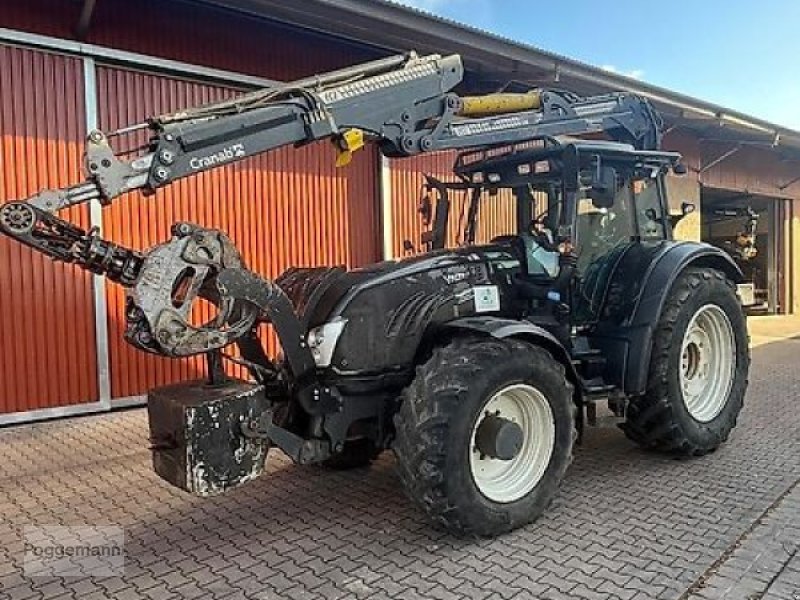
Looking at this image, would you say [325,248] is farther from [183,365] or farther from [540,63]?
[540,63]

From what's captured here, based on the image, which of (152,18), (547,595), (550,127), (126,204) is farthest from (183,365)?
(547,595)

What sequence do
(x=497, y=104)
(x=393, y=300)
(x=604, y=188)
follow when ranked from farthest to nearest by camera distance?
(x=604, y=188), (x=497, y=104), (x=393, y=300)

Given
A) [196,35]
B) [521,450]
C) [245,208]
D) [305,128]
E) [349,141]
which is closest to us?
[305,128]

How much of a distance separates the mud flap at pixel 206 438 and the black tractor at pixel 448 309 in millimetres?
11

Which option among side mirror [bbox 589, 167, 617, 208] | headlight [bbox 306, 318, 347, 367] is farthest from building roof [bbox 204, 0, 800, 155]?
headlight [bbox 306, 318, 347, 367]

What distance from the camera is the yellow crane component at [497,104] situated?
4594 mm

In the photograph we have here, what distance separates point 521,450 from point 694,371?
2202 millimetres

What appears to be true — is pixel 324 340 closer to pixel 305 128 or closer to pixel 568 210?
pixel 305 128

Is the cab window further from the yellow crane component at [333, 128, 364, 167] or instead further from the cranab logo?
the cranab logo

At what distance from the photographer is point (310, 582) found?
340 centimetres

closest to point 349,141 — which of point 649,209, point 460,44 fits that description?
point 649,209

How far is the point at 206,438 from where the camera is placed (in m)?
3.32

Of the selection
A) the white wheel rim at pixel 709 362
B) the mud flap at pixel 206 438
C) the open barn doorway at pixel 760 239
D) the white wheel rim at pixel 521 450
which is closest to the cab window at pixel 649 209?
the white wheel rim at pixel 709 362

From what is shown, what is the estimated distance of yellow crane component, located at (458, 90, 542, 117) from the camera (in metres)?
4.59
